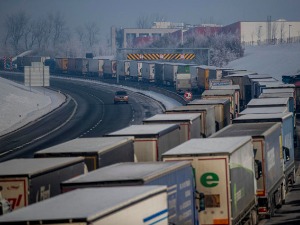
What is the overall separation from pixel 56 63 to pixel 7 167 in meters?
155

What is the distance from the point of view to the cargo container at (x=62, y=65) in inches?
6650

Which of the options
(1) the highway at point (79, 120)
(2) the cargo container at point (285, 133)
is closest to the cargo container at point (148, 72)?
(1) the highway at point (79, 120)

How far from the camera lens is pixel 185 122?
33156 mm

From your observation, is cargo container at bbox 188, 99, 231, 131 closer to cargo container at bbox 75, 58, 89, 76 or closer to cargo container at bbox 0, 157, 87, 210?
cargo container at bbox 0, 157, 87, 210

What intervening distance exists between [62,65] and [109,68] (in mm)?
26993

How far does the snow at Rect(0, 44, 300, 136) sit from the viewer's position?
87000 millimetres

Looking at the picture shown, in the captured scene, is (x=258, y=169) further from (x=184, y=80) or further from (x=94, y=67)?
(x=94, y=67)

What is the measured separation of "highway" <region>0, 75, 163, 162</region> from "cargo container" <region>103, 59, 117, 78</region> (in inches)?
867

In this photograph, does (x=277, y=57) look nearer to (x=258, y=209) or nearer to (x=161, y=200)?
(x=258, y=209)

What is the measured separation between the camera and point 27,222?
14578 millimetres

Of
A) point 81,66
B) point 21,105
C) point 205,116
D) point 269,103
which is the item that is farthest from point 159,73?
point 205,116

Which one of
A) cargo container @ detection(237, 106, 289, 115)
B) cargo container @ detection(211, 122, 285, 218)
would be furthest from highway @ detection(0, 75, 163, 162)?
cargo container @ detection(211, 122, 285, 218)

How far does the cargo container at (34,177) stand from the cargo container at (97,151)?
50 centimetres

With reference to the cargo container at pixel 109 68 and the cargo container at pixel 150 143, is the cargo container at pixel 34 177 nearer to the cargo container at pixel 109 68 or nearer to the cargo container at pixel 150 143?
the cargo container at pixel 150 143
